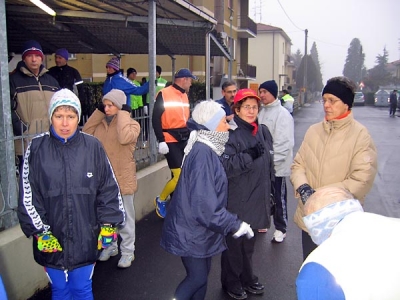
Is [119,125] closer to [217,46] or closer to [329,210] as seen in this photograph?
[329,210]

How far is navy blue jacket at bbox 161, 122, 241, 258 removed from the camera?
2947 mm

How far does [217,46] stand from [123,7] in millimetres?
3031

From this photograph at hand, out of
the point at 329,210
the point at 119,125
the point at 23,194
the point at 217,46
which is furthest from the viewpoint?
the point at 217,46

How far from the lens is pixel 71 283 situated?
309cm

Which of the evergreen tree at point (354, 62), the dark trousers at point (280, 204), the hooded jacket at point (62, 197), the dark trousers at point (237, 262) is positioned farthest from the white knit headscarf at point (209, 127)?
the evergreen tree at point (354, 62)

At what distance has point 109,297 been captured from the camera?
389 cm

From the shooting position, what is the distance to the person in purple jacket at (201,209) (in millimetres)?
2957

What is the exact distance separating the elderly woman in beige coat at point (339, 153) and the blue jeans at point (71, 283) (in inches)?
65.7

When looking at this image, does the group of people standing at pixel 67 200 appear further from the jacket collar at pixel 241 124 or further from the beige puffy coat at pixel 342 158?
the beige puffy coat at pixel 342 158

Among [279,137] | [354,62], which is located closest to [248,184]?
[279,137]

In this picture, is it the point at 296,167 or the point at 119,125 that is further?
the point at 119,125

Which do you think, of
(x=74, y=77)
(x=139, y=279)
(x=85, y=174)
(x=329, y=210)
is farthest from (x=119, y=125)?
(x=74, y=77)

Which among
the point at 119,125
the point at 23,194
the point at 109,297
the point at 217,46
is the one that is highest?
the point at 217,46

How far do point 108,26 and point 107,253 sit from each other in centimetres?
529
